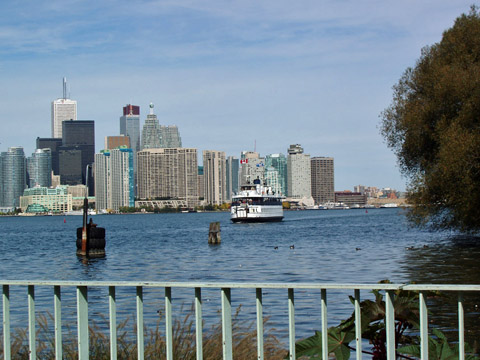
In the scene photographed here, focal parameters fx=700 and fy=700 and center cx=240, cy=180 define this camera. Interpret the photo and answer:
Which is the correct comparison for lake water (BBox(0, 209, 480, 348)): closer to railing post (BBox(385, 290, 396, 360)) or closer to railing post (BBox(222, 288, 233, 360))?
railing post (BBox(222, 288, 233, 360))

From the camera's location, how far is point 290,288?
6285 millimetres

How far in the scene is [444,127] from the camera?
35.1 meters

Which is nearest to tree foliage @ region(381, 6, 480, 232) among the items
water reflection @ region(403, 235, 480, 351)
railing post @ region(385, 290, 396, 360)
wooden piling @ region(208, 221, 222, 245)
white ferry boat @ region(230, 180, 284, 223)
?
water reflection @ region(403, 235, 480, 351)

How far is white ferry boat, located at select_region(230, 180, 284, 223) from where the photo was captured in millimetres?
118188

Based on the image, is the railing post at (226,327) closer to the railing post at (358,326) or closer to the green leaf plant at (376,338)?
the green leaf plant at (376,338)

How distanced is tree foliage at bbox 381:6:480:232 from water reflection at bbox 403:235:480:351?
200 cm

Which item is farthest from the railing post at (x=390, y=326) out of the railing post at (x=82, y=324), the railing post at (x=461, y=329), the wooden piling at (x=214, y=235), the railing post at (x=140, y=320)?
the wooden piling at (x=214, y=235)

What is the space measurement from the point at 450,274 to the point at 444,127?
9.85 m

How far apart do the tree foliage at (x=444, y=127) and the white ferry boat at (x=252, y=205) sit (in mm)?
76839

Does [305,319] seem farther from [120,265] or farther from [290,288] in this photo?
[120,265]

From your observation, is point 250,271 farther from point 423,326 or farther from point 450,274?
point 423,326

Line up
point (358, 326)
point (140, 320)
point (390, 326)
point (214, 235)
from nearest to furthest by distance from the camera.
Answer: point (390, 326)
point (358, 326)
point (140, 320)
point (214, 235)

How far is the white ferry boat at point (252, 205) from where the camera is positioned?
118 metres

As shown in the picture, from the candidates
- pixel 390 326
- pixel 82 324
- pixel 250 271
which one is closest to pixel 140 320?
pixel 82 324
